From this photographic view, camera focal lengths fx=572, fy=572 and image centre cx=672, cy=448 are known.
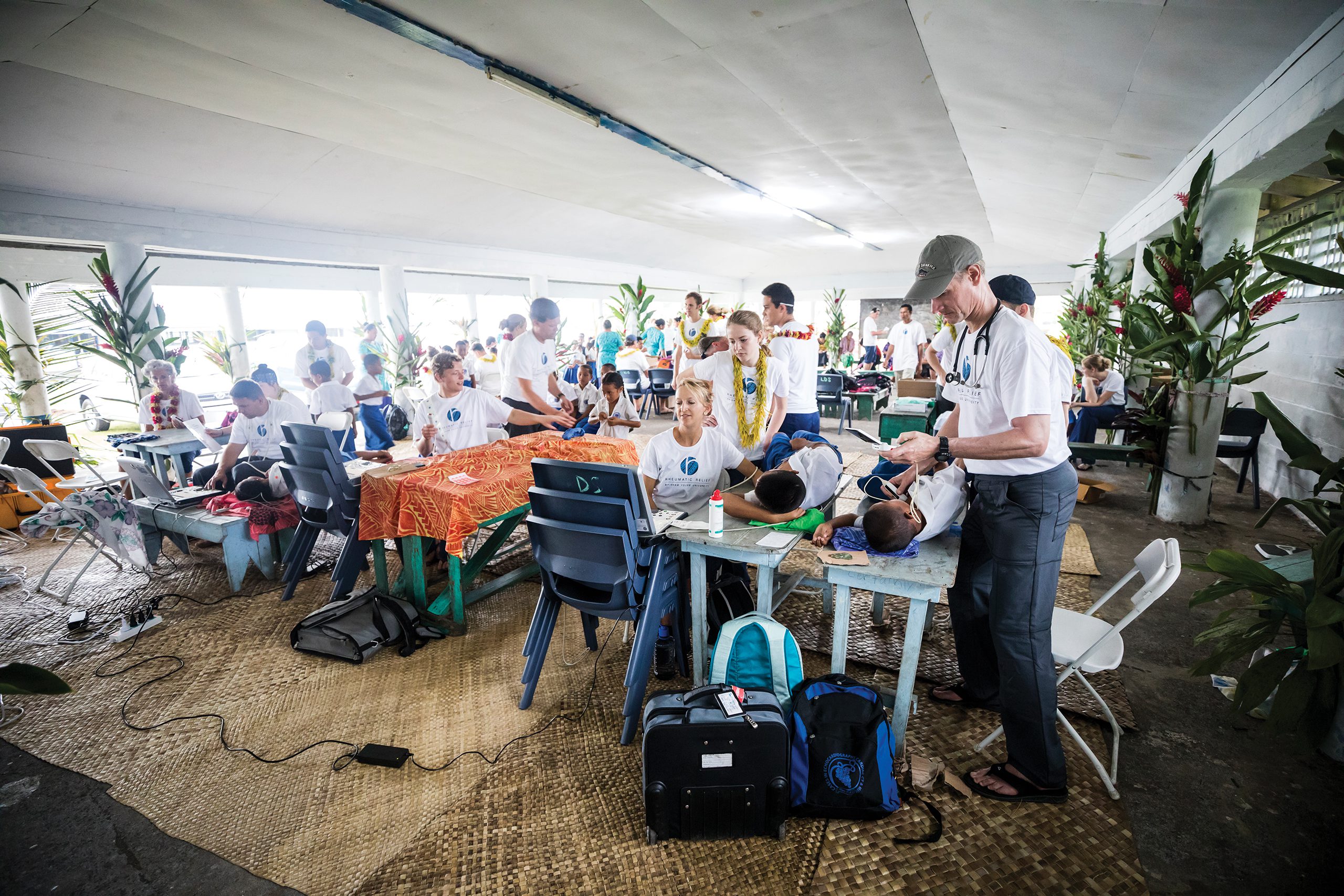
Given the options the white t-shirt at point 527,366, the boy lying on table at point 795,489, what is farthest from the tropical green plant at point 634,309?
the boy lying on table at point 795,489

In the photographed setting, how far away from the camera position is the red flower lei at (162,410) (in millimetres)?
5422

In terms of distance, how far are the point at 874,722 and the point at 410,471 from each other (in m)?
2.84

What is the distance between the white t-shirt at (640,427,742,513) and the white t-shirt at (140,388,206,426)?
16.8ft

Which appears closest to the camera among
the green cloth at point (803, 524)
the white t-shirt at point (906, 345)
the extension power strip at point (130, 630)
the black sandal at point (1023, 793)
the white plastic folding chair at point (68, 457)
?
the black sandal at point (1023, 793)

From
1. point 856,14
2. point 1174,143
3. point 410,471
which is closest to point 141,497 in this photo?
point 410,471

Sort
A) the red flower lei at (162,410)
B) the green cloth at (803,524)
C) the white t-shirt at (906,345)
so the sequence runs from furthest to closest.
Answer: the white t-shirt at (906,345), the red flower lei at (162,410), the green cloth at (803,524)

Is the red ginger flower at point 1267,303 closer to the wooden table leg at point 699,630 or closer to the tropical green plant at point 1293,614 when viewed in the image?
the tropical green plant at point 1293,614

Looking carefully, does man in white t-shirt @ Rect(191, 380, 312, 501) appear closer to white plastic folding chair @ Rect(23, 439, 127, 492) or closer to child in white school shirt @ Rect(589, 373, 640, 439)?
white plastic folding chair @ Rect(23, 439, 127, 492)

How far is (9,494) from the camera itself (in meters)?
5.29

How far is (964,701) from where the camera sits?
8.58ft

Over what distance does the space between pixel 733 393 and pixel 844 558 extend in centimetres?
179

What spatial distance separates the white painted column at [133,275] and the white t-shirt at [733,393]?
275 inches

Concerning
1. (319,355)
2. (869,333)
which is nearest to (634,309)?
(869,333)

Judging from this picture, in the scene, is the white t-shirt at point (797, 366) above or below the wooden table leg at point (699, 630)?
above
